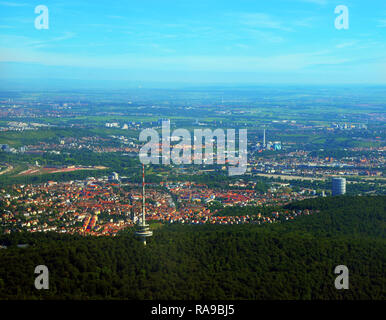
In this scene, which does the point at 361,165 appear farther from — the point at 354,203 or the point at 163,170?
the point at 354,203

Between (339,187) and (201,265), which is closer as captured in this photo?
(201,265)

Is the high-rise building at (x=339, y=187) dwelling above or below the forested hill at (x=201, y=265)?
below

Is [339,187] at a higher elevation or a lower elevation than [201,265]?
lower

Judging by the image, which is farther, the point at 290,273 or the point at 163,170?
the point at 163,170

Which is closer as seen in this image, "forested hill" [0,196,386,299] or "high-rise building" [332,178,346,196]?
"forested hill" [0,196,386,299]

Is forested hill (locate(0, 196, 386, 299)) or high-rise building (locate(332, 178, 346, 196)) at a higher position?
forested hill (locate(0, 196, 386, 299))

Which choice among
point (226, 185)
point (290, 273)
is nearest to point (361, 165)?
point (226, 185)

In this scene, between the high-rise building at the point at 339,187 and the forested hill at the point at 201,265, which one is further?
the high-rise building at the point at 339,187
